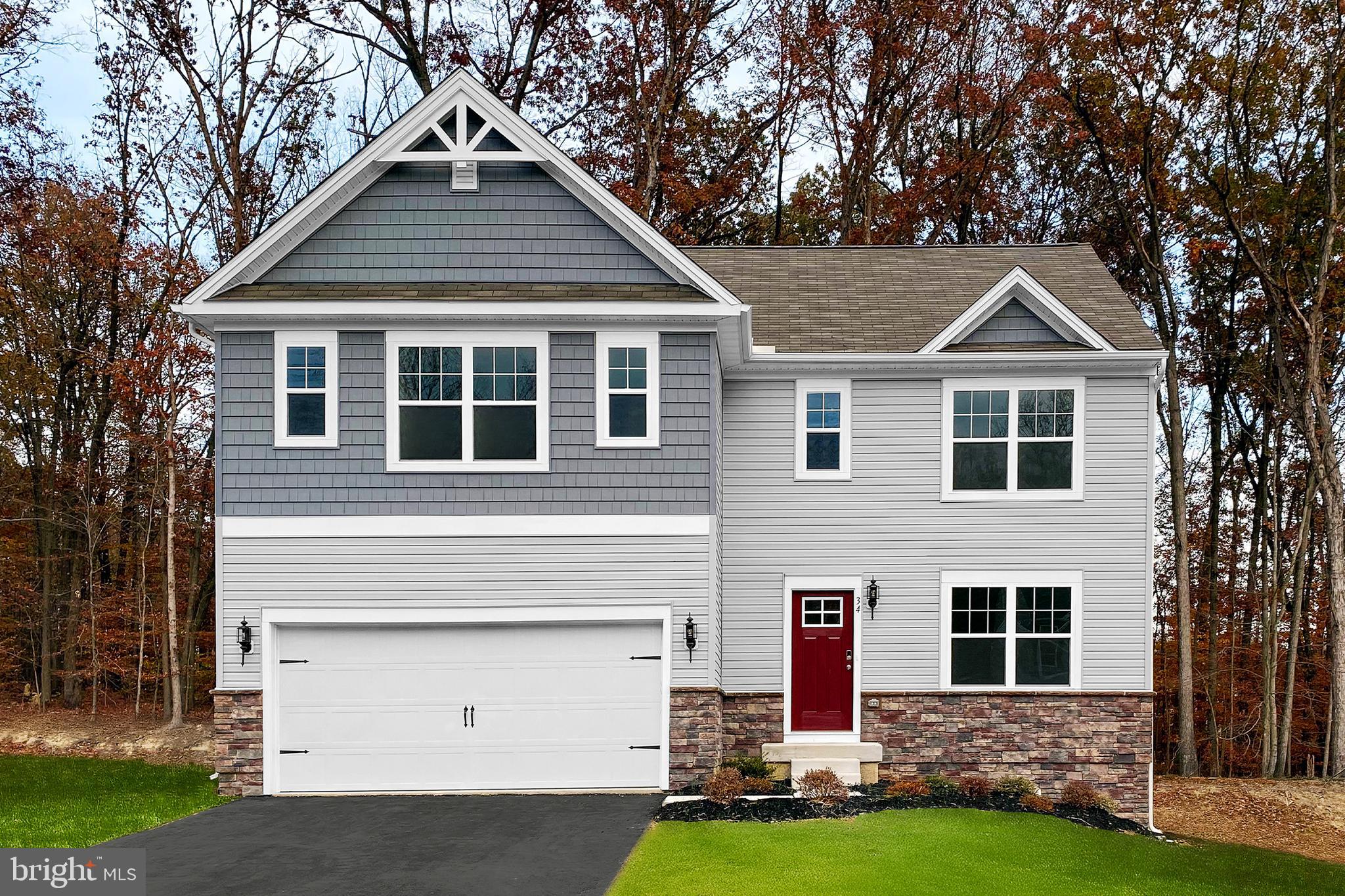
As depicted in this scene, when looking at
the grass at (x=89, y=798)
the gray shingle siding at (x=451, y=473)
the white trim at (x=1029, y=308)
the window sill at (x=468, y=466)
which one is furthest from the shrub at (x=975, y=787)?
the grass at (x=89, y=798)

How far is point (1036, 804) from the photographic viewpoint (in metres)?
12.4

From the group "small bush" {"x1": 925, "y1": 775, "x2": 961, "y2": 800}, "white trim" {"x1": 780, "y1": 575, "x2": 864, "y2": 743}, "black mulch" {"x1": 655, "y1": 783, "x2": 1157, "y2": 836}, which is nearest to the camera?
"black mulch" {"x1": 655, "y1": 783, "x2": 1157, "y2": 836}

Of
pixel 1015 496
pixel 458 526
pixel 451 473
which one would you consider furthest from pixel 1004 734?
pixel 451 473

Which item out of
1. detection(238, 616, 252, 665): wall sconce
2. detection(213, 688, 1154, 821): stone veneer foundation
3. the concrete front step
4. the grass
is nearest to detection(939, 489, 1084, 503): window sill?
detection(213, 688, 1154, 821): stone veneer foundation

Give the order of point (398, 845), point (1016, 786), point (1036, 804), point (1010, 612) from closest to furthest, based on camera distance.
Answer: point (398, 845), point (1036, 804), point (1016, 786), point (1010, 612)

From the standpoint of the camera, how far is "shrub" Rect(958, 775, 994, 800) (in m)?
12.7

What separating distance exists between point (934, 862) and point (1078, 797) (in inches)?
175

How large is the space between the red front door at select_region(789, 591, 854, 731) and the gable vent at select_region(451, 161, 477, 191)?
7110 millimetres

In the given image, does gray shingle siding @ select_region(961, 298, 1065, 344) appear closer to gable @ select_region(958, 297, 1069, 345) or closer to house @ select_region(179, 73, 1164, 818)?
gable @ select_region(958, 297, 1069, 345)

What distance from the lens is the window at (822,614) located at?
1378cm

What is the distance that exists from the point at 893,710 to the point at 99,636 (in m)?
16.1

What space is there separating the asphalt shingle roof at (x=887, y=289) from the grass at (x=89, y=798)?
9776 millimetres

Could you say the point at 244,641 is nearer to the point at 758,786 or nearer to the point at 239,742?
the point at 239,742

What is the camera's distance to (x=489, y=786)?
472 inches
